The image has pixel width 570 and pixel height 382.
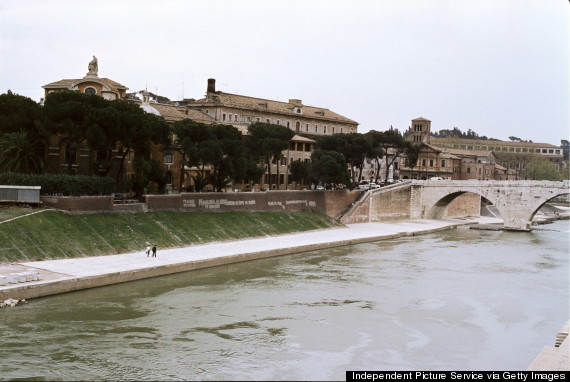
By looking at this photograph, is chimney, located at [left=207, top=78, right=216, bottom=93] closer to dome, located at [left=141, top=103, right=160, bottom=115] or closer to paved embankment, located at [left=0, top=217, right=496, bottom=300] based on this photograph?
dome, located at [left=141, top=103, right=160, bottom=115]

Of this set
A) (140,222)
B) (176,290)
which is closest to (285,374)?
(176,290)

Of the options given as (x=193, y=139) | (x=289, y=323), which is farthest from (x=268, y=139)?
(x=289, y=323)

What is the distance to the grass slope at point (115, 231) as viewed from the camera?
3278 cm

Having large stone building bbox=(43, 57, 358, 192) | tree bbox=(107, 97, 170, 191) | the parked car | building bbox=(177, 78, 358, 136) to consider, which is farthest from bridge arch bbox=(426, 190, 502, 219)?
tree bbox=(107, 97, 170, 191)

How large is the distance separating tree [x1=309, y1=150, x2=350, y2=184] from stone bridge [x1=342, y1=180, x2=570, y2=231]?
140 inches

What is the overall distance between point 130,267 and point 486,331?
622 inches

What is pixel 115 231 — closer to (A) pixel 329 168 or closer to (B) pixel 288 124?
(A) pixel 329 168

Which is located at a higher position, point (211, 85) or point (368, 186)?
point (211, 85)

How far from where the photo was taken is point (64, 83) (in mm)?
52719

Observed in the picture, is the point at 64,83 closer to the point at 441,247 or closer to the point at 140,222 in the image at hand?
the point at 140,222

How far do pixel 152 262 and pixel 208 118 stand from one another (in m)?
31.3

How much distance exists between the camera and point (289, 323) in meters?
25.4

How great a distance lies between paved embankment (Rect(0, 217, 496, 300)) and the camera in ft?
92.0

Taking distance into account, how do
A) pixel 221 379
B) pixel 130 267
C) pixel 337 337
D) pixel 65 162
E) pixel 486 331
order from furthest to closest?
1. pixel 65 162
2. pixel 130 267
3. pixel 486 331
4. pixel 337 337
5. pixel 221 379
